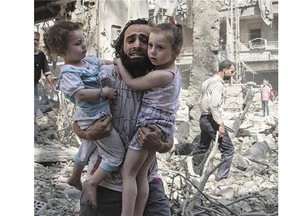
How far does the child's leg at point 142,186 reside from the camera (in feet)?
4.77

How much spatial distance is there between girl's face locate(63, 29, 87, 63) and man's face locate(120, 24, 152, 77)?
138 millimetres

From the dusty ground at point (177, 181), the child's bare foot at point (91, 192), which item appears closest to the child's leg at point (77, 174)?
the child's bare foot at point (91, 192)

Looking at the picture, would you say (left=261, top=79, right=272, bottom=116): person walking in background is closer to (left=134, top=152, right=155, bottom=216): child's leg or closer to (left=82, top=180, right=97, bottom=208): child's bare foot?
(left=134, top=152, right=155, bottom=216): child's leg

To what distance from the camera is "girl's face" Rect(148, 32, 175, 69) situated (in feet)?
4.53

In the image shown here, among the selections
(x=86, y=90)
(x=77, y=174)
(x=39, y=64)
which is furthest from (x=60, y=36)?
(x=39, y=64)

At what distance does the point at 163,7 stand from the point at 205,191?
936mm

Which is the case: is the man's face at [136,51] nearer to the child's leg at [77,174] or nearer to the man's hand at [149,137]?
the man's hand at [149,137]

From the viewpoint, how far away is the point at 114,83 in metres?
1.44

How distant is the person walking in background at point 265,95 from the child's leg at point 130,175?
3.53 feet

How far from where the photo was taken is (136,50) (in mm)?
1412

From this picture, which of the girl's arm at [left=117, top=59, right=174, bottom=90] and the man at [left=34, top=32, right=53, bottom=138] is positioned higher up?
the man at [left=34, top=32, right=53, bottom=138]

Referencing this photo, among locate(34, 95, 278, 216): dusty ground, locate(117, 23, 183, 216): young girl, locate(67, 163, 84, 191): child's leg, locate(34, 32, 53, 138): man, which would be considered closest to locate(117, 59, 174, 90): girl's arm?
locate(117, 23, 183, 216): young girl

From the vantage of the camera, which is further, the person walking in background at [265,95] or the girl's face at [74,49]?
the person walking in background at [265,95]
